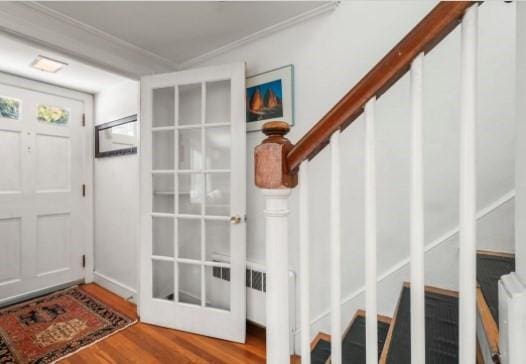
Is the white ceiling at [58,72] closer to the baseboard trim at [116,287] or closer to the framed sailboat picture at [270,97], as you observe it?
the framed sailboat picture at [270,97]

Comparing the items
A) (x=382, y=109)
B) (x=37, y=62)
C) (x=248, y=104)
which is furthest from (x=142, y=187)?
(x=382, y=109)

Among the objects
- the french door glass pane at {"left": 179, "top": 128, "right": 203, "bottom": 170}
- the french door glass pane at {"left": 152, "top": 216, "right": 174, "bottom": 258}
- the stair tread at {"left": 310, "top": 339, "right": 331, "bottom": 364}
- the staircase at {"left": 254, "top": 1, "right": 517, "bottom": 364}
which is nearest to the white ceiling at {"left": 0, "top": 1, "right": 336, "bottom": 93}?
the french door glass pane at {"left": 179, "top": 128, "right": 203, "bottom": 170}

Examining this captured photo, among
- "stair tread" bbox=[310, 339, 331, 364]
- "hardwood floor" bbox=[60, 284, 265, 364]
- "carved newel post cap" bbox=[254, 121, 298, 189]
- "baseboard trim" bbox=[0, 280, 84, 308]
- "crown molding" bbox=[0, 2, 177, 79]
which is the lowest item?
"hardwood floor" bbox=[60, 284, 265, 364]

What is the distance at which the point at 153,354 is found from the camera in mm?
1812

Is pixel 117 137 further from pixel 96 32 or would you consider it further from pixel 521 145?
pixel 521 145

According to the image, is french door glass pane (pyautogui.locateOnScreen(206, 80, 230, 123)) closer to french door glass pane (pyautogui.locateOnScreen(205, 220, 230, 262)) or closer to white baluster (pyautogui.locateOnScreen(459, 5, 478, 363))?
french door glass pane (pyautogui.locateOnScreen(205, 220, 230, 262))

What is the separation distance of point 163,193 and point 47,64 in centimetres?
152

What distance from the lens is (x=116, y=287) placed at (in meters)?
2.79

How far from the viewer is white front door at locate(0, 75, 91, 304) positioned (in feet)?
8.37

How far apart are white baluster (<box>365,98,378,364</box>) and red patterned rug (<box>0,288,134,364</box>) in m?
2.09

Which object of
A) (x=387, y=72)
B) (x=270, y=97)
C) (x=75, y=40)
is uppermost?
→ (x=75, y=40)

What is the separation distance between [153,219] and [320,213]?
135 centimetres

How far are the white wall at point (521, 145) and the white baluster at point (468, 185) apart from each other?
0.09 meters

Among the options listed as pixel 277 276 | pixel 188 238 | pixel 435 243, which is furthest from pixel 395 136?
pixel 188 238
